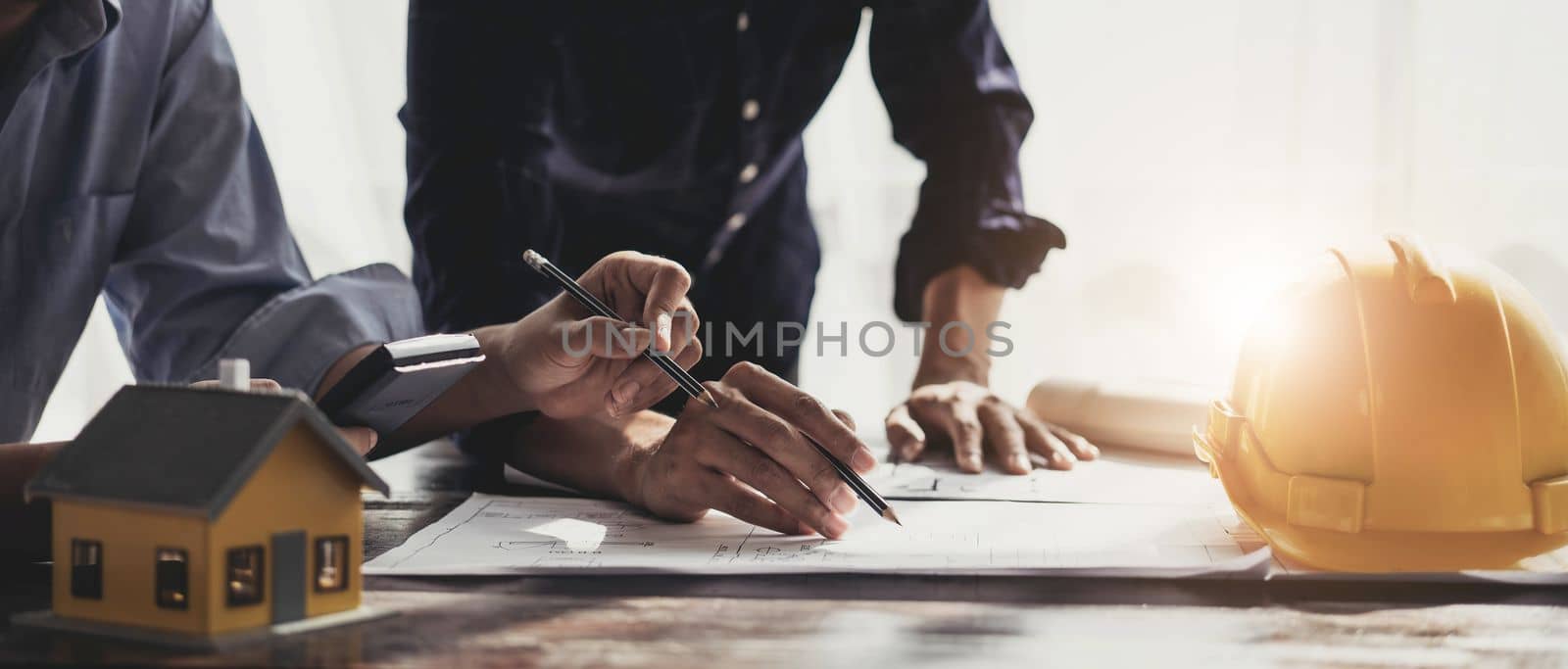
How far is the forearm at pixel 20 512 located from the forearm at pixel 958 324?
3.37 feet

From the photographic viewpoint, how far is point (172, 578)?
601mm

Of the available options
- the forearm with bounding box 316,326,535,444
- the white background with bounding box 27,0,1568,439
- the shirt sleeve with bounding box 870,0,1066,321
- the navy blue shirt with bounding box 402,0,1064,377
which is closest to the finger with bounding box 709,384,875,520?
Answer: the forearm with bounding box 316,326,535,444

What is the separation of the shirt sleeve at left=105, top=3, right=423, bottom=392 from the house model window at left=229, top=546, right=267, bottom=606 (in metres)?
0.64

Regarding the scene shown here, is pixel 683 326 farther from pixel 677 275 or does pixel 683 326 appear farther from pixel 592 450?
pixel 592 450

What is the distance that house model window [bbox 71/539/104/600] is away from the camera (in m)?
0.55

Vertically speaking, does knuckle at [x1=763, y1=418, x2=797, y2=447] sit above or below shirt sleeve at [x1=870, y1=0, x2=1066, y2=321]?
below

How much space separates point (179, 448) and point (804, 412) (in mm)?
460

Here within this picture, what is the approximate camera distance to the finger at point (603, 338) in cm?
90

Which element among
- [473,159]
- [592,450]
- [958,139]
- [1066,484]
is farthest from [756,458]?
[958,139]

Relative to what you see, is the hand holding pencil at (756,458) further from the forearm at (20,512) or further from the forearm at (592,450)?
the forearm at (20,512)

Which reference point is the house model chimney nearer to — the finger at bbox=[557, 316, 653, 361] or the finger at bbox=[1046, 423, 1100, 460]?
the finger at bbox=[557, 316, 653, 361]

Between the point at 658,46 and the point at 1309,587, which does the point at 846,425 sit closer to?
the point at 1309,587

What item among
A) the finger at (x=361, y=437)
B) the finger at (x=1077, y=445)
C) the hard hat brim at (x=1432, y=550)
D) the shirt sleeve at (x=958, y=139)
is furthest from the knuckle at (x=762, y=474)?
the shirt sleeve at (x=958, y=139)

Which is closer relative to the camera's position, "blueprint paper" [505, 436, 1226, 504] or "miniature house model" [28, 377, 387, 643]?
"miniature house model" [28, 377, 387, 643]
